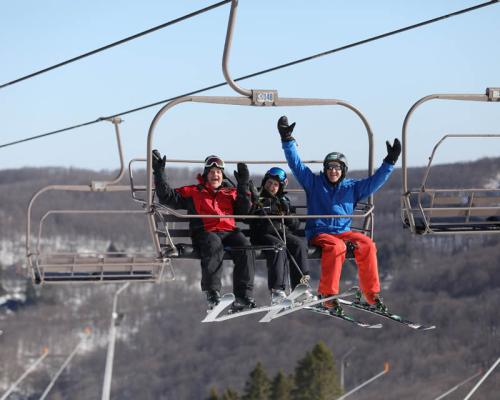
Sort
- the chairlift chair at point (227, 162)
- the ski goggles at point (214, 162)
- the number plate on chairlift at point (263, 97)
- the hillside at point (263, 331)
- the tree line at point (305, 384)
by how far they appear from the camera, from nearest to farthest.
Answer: the chairlift chair at point (227, 162) < the number plate on chairlift at point (263, 97) < the ski goggles at point (214, 162) < the tree line at point (305, 384) < the hillside at point (263, 331)

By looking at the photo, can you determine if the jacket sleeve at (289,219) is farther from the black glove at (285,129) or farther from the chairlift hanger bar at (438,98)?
the chairlift hanger bar at (438,98)

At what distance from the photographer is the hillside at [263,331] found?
126 meters

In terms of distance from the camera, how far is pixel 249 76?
14.3 meters

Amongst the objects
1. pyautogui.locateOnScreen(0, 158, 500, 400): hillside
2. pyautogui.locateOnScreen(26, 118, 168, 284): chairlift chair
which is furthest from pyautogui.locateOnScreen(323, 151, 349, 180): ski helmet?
pyautogui.locateOnScreen(0, 158, 500, 400): hillside

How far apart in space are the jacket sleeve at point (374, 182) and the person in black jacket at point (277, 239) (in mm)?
739

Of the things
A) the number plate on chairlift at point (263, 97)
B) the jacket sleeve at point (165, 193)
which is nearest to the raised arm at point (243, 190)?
the jacket sleeve at point (165, 193)

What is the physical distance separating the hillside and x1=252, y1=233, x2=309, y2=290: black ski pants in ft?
315

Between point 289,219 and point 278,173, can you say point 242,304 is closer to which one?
point 289,219

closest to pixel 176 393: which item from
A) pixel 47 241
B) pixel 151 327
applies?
pixel 151 327

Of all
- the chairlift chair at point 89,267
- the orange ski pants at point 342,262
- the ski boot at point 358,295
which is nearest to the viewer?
the orange ski pants at point 342,262

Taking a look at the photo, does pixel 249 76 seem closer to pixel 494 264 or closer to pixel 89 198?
pixel 494 264

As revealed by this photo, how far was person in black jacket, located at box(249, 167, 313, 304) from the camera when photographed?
1332cm

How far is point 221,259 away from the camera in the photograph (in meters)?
13.4

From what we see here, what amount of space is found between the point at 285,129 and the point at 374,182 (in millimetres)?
1020
